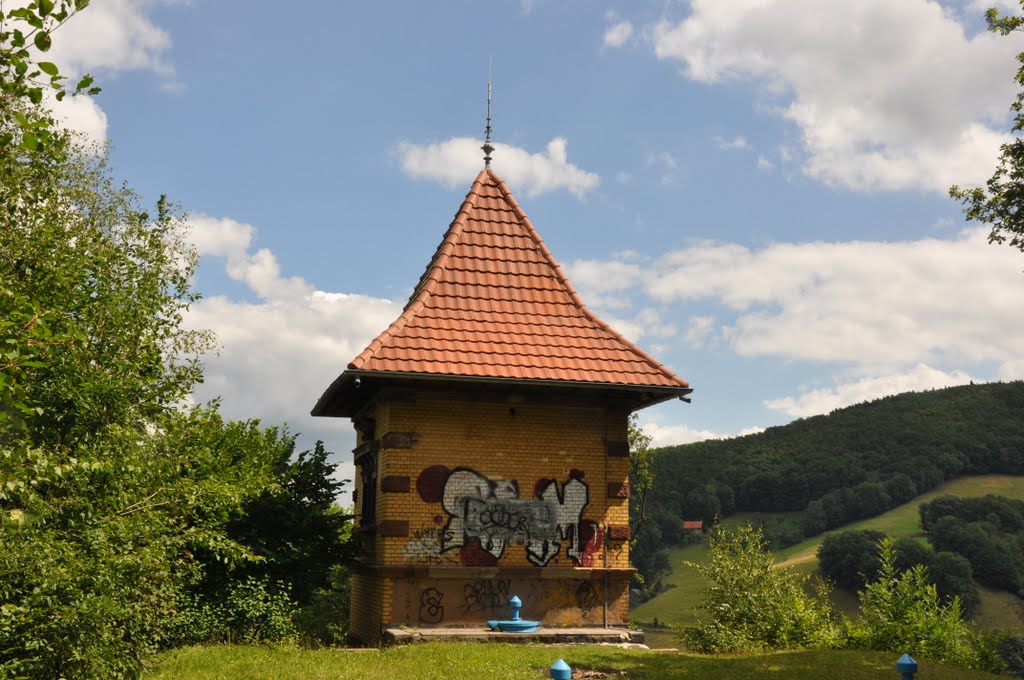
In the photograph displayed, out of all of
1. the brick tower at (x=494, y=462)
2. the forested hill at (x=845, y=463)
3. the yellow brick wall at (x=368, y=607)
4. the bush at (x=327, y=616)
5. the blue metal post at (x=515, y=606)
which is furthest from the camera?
the forested hill at (x=845, y=463)

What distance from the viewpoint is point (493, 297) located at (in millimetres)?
17703

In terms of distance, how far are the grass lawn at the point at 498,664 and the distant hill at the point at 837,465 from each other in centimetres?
7146

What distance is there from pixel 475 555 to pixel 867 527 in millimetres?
79070

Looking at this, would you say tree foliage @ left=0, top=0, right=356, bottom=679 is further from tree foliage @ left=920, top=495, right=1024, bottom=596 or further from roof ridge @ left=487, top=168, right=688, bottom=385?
tree foliage @ left=920, top=495, right=1024, bottom=596

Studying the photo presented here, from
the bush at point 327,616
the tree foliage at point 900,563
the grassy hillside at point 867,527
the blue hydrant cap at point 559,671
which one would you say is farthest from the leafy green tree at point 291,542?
the tree foliage at point 900,563

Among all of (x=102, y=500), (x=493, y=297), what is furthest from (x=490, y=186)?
(x=102, y=500)

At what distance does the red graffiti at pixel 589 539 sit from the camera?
53.3ft

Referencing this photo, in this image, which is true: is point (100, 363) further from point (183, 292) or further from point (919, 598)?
point (919, 598)

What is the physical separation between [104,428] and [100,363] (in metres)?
1.24

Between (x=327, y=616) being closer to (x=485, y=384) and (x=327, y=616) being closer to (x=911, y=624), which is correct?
(x=485, y=384)

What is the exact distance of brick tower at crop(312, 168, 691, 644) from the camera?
50.8 ft

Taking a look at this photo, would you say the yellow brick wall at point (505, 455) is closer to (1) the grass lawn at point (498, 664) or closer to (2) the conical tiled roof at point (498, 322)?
(2) the conical tiled roof at point (498, 322)

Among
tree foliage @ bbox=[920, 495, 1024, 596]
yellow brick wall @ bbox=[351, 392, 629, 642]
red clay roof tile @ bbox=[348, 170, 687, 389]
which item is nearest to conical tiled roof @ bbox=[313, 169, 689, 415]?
red clay roof tile @ bbox=[348, 170, 687, 389]

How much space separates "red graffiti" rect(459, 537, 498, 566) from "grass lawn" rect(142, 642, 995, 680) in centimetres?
151
